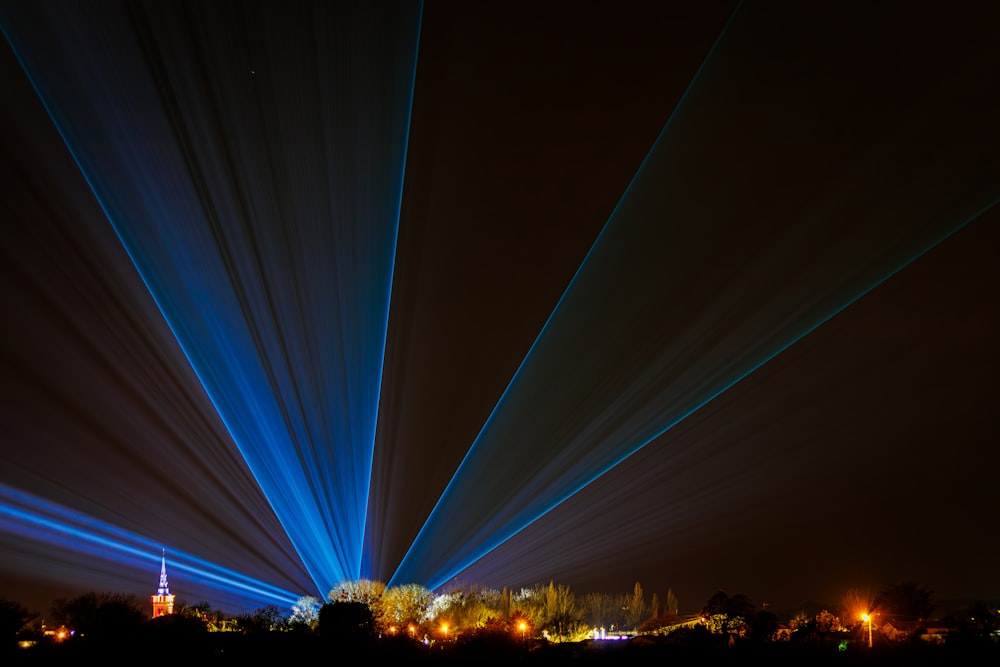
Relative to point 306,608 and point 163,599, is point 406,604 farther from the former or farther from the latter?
point 163,599

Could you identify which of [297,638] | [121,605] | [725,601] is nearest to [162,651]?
[297,638]

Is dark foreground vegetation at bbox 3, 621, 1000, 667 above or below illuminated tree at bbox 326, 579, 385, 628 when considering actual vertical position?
below

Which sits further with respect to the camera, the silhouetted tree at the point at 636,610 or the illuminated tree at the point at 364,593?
the silhouetted tree at the point at 636,610

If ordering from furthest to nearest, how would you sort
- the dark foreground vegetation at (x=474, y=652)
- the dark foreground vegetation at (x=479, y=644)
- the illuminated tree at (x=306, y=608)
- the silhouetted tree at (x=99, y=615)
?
1. the illuminated tree at (x=306, y=608)
2. the silhouetted tree at (x=99, y=615)
3. the dark foreground vegetation at (x=479, y=644)
4. the dark foreground vegetation at (x=474, y=652)

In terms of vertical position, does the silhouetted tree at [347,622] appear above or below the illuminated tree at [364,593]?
below

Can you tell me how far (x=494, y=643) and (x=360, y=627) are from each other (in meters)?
6.86

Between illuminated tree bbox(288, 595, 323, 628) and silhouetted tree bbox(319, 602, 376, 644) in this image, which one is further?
illuminated tree bbox(288, 595, 323, 628)

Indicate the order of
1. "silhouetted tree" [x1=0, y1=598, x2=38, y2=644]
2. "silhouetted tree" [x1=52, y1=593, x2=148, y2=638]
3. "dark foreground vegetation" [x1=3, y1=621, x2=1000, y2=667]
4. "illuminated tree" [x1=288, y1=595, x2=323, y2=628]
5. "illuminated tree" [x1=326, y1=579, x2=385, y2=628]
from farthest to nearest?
"illuminated tree" [x1=288, y1=595, x2=323, y2=628] → "illuminated tree" [x1=326, y1=579, x2=385, y2=628] → "silhouetted tree" [x1=52, y1=593, x2=148, y2=638] → "silhouetted tree" [x1=0, y1=598, x2=38, y2=644] → "dark foreground vegetation" [x1=3, y1=621, x2=1000, y2=667]

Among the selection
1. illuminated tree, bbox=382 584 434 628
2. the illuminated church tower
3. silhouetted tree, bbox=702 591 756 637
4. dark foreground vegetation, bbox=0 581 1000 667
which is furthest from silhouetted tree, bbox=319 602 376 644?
the illuminated church tower

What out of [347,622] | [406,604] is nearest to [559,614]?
[406,604]

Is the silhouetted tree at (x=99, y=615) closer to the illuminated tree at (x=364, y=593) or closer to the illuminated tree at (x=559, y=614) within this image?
the illuminated tree at (x=364, y=593)

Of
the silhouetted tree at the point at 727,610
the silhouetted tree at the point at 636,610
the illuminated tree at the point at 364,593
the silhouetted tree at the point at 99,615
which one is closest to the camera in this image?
the silhouetted tree at the point at 99,615

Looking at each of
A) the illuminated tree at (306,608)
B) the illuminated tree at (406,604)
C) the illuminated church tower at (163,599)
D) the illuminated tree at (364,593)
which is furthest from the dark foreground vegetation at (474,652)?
the illuminated church tower at (163,599)

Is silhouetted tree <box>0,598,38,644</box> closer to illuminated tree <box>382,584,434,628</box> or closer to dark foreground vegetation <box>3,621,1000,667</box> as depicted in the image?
dark foreground vegetation <box>3,621,1000,667</box>
